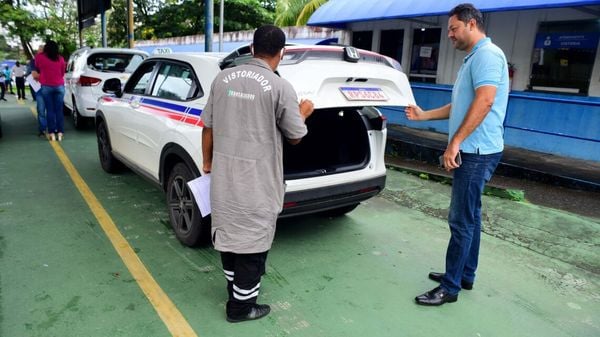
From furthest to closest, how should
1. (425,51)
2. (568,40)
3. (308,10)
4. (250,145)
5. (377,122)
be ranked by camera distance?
(308,10) → (425,51) → (568,40) → (377,122) → (250,145)

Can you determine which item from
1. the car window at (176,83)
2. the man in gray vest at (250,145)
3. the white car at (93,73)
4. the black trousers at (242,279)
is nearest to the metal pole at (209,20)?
the white car at (93,73)

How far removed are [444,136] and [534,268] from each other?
5742mm

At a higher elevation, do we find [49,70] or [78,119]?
[49,70]

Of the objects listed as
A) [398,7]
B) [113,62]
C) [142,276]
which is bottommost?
[142,276]

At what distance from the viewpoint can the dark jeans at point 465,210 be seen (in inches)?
114

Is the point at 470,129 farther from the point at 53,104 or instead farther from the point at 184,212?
the point at 53,104

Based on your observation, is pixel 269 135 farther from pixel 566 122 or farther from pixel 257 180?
pixel 566 122

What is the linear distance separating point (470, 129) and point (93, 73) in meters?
7.79

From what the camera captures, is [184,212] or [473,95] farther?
[184,212]

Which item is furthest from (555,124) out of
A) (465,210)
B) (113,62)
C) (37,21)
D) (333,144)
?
(37,21)

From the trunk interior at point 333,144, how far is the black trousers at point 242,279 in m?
1.27

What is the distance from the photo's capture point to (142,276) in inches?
129

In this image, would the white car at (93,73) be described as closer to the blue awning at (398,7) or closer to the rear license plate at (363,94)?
the blue awning at (398,7)

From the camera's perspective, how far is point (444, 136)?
9188 mm
